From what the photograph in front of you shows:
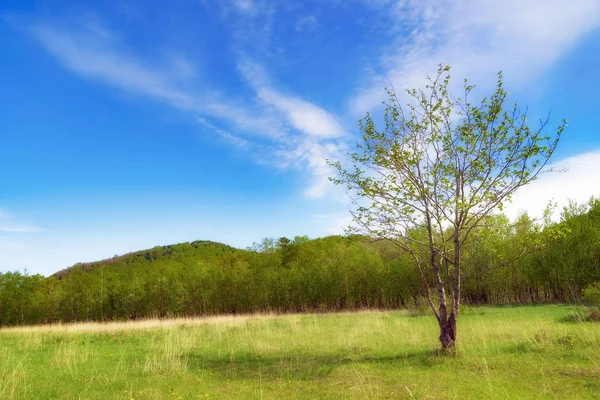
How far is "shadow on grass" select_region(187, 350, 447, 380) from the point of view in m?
9.79

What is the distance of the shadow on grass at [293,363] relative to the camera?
979 centimetres

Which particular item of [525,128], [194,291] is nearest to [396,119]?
[525,128]

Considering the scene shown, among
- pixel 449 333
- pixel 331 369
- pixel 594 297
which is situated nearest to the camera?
pixel 331 369

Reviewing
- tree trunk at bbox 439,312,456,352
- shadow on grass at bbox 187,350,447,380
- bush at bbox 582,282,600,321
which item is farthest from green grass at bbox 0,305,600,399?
bush at bbox 582,282,600,321

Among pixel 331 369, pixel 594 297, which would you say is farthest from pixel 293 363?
pixel 594 297

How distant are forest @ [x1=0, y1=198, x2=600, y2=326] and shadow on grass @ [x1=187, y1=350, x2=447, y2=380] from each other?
2638 centimetres

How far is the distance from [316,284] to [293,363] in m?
37.4

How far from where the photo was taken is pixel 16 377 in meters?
9.63

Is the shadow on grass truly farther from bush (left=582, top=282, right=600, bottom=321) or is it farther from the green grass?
bush (left=582, top=282, right=600, bottom=321)

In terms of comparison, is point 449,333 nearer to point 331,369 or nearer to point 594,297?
point 331,369

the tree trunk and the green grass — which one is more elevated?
the tree trunk

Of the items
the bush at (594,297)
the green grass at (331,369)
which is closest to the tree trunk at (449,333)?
the green grass at (331,369)

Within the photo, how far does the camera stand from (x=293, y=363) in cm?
1117

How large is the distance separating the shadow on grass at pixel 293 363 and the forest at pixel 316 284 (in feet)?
86.5
